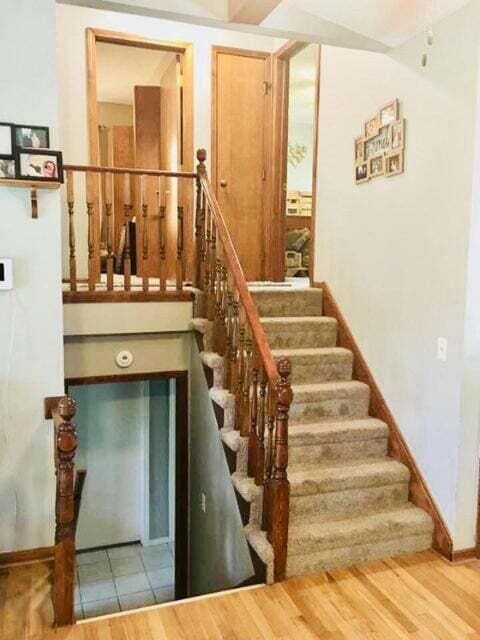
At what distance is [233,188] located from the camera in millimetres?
5066

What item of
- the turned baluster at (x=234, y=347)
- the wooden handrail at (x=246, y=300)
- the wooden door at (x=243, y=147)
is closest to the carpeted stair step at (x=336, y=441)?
the turned baluster at (x=234, y=347)

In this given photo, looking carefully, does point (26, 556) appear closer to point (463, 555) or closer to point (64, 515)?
point (64, 515)

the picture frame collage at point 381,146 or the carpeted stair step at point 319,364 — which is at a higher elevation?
the picture frame collage at point 381,146

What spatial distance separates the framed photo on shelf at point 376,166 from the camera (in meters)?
3.44

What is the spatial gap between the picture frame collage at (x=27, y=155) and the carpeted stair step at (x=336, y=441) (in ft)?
6.49

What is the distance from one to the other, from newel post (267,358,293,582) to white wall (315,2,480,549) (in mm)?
945

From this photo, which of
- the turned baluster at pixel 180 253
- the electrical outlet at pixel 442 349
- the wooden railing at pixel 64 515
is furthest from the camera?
the turned baluster at pixel 180 253

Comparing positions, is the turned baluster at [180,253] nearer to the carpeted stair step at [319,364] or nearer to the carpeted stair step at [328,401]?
the carpeted stair step at [319,364]

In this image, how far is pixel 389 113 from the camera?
3.36 metres

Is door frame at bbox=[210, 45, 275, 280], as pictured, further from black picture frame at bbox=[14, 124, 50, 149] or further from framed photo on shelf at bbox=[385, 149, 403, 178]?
black picture frame at bbox=[14, 124, 50, 149]

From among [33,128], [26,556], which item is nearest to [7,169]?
[33,128]

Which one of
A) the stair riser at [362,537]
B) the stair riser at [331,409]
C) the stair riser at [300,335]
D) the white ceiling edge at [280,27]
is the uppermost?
the white ceiling edge at [280,27]

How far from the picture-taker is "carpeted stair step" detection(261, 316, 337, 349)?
3.87 meters

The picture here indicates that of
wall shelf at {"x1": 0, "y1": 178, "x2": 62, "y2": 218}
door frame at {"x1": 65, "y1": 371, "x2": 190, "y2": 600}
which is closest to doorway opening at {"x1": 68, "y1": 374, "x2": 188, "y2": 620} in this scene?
door frame at {"x1": 65, "y1": 371, "x2": 190, "y2": 600}
